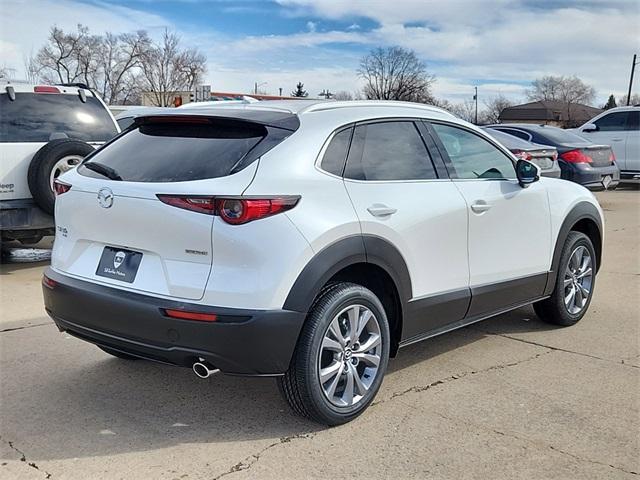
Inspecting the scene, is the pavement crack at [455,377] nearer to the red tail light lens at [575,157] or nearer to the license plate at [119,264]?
the license plate at [119,264]

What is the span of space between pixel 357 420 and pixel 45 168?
4.76 m

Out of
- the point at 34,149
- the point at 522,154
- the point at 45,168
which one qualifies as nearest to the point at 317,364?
the point at 45,168

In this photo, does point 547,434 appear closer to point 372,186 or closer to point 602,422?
point 602,422

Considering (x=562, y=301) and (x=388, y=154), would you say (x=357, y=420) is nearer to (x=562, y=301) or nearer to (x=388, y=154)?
(x=388, y=154)

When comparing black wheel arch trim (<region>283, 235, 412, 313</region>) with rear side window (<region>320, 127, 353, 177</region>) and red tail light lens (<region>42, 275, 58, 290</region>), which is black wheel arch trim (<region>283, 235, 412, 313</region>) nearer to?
rear side window (<region>320, 127, 353, 177</region>)

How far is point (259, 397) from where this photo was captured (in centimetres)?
396

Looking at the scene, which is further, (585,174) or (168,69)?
(168,69)

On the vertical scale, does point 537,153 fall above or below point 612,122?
below

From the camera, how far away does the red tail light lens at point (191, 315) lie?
10.1 feet

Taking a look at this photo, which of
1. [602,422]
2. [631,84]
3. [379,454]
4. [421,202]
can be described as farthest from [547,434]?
[631,84]

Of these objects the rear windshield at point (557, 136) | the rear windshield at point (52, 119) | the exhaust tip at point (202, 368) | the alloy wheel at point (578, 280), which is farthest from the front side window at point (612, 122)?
the exhaust tip at point (202, 368)

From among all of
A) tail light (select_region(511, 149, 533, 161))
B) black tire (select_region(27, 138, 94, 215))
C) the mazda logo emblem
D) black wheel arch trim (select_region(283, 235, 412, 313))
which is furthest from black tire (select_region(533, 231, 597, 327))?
black tire (select_region(27, 138, 94, 215))

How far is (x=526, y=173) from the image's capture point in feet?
15.7

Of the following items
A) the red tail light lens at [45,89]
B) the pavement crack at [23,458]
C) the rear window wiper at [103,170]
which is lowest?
the pavement crack at [23,458]
